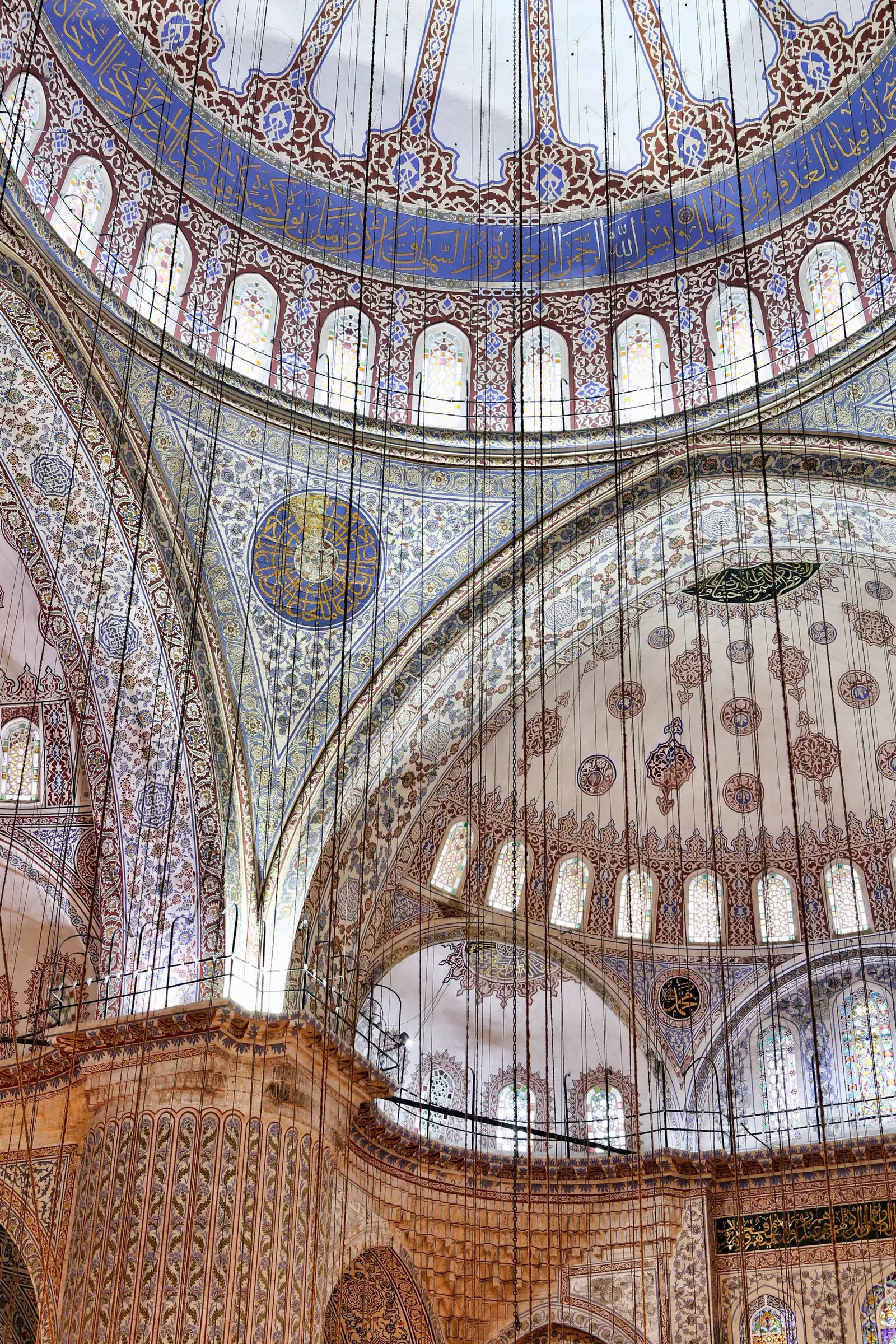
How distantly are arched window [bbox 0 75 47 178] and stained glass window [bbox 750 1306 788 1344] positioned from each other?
38.2ft

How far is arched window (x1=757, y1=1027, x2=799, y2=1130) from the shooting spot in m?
13.7

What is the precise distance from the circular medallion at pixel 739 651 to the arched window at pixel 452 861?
124 inches

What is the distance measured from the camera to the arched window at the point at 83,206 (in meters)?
10.6

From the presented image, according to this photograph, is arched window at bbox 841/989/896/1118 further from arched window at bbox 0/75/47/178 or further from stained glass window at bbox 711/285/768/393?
arched window at bbox 0/75/47/178

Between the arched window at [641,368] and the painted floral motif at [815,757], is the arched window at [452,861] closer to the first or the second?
the painted floral motif at [815,757]

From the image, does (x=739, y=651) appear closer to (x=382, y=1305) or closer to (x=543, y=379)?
(x=543, y=379)

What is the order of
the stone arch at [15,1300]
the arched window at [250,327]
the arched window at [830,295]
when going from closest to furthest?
the arched window at [830,295] → the arched window at [250,327] → the stone arch at [15,1300]

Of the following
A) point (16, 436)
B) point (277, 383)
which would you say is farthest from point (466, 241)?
point (16, 436)

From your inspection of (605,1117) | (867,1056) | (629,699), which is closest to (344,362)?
(629,699)

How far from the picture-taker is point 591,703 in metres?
14.3

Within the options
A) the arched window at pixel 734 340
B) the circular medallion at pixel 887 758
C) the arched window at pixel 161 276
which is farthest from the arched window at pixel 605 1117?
the arched window at pixel 161 276

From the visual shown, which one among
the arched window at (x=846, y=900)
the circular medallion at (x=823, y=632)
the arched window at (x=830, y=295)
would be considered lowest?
the arched window at (x=846, y=900)

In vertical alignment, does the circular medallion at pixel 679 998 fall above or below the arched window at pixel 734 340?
below

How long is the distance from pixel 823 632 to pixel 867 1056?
4237mm
